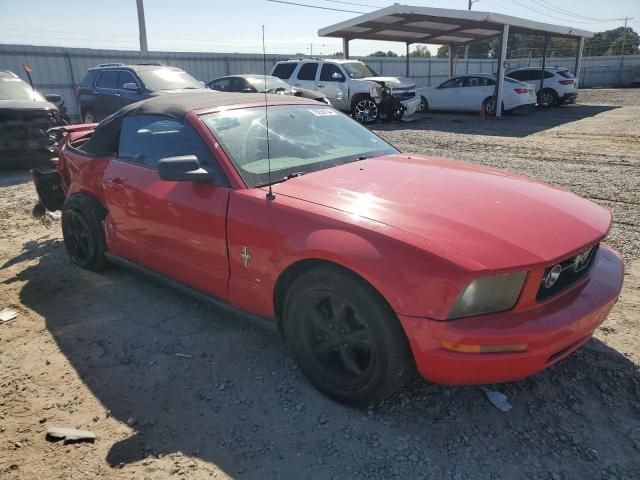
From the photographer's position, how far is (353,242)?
233 cm

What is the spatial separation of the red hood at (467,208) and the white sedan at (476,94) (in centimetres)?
1599

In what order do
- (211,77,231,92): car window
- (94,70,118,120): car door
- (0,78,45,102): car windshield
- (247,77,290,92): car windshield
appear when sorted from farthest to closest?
(211,77,231,92): car window → (247,77,290,92): car windshield → (94,70,118,120): car door → (0,78,45,102): car windshield

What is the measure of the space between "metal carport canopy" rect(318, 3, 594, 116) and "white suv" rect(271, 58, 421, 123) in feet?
9.07

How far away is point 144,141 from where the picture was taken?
3.72 meters

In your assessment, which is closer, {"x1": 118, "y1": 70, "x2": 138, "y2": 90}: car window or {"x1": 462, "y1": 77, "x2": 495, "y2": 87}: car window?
{"x1": 118, "y1": 70, "x2": 138, "y2": 90}: car window

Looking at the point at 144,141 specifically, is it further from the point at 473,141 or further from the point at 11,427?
the point at 473,141

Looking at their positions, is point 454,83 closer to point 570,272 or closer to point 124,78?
point 124,78

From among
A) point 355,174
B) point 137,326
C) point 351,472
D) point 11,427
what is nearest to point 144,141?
point 137,326

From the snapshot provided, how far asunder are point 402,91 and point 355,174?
44.4 ft

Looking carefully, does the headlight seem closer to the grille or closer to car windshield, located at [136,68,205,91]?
the grille

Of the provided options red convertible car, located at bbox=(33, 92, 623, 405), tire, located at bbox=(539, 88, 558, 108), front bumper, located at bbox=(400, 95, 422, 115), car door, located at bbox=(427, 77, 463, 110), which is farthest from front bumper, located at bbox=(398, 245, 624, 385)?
tire, located at bbox=(539, 88, 558, 108)

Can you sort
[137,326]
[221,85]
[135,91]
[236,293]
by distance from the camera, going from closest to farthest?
1. [236,293]
2. [137,326]
3. [135,91]
4. [221,85]

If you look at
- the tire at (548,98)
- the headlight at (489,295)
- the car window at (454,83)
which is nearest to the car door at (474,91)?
the car window at (454,83)

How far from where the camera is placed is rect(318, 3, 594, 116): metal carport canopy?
16.3m
